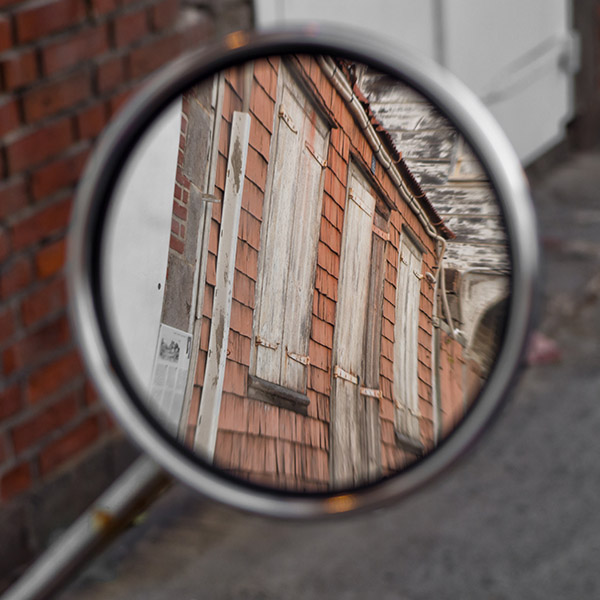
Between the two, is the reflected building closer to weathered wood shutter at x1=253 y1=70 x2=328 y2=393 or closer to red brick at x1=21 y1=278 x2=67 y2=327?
weathered wood shutter at x1=253 y1=70 x2=328 y2=393

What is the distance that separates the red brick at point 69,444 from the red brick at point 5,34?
3.54 ft

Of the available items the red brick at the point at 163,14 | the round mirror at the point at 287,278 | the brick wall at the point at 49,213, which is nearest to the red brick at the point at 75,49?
the brick wall at the point at 49,213

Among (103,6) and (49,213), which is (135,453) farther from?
(103,6)

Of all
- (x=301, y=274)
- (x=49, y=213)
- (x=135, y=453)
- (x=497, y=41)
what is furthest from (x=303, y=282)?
(x=497, y=41)

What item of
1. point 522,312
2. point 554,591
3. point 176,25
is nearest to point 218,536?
point 554,591

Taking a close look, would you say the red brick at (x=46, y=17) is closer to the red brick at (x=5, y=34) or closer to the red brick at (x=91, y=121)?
the red brick at (x=5, y=34)

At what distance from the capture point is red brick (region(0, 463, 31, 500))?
2.27 metres

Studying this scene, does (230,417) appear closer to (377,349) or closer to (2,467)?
(377,349)

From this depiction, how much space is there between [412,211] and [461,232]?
0.16 ft

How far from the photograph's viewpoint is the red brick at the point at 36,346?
2197mm

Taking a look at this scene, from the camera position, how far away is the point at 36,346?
90.4 inches

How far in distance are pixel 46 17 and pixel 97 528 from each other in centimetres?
168

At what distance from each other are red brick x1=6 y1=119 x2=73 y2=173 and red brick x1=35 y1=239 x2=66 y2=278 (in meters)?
0.23

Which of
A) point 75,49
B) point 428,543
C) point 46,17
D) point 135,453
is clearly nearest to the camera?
point 46,17
